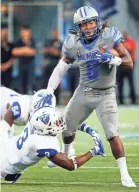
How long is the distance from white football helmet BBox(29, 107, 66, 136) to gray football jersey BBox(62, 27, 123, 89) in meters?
1.08

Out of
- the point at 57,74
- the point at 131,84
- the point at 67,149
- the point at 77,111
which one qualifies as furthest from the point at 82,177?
the point at 131,84

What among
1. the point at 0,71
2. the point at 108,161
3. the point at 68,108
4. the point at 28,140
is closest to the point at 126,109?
the point at 0,71

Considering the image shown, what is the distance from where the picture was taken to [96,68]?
8180mm

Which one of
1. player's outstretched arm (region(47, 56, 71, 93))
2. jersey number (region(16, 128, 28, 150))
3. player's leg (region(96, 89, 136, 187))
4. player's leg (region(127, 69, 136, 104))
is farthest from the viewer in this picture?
player's leg (region(127, 69, 136, 104))

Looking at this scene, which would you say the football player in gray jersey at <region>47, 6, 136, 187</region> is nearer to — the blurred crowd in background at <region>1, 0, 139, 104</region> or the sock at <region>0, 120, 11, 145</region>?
the sock at <region>0, 120, 11, 145</region>

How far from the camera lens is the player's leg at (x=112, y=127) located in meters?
7.85

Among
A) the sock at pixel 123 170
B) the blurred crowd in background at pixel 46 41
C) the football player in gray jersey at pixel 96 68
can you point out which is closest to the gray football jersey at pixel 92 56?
the football player in gray jersey at pixel 96 68

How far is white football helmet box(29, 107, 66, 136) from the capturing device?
713 centimetres

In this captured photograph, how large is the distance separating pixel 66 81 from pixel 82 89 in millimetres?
11715

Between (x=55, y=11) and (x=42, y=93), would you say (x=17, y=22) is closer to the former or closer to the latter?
(x=55, y=11)

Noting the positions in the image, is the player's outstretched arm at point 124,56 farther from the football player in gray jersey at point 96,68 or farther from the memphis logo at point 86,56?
the memphis logo at point 86,56

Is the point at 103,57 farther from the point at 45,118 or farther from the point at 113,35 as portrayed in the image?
the point at 45,118

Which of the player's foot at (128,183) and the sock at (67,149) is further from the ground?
the sock at (67,149)

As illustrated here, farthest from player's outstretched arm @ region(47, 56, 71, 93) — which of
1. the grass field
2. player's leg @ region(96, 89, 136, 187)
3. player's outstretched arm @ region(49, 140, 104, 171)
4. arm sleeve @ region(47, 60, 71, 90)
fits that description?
player's outstretched arm @ region(49, 140, 104, 171)
